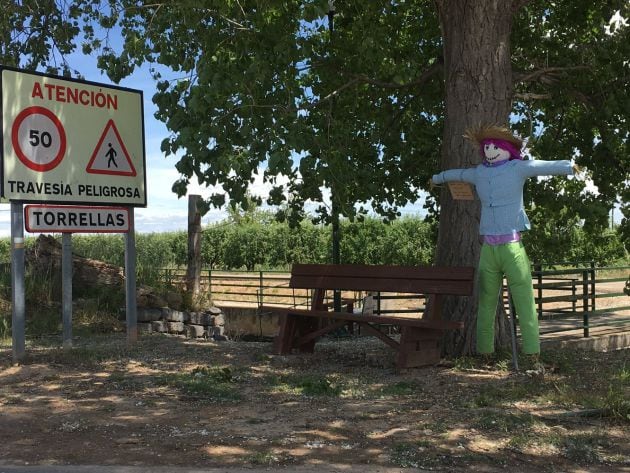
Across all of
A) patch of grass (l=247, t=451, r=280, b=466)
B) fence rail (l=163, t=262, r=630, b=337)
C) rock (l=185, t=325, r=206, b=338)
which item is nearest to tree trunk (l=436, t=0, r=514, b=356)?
fence rail (l=163, t=262, r=630, b=337)

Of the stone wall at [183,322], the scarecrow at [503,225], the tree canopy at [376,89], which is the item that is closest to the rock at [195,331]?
the stone wall at [183,322]

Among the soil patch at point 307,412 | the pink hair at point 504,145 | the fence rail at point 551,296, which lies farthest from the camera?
the fence rail at point 551,296

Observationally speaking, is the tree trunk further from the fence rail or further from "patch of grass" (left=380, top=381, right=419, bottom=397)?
the fence rail

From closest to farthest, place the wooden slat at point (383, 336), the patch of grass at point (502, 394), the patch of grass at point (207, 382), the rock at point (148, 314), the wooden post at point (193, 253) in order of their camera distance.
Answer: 1. the patch of grass at point (502, 394)
2. the patch of grass at point (207, 382)
3. the wooden slat at point (383, 336)
4. the rock at point (148, 314)
5. the wooden post at point (193, 253)

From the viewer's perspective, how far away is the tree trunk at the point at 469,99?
7.63 metres

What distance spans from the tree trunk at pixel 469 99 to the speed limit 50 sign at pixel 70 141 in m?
3.99

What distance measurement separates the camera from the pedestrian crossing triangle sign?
8.56 meters

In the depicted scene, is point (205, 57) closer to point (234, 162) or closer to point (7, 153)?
point (234, 162)

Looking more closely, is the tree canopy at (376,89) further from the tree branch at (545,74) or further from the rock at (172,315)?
the rock at (172,315)

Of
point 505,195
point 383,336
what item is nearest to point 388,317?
point 383,336

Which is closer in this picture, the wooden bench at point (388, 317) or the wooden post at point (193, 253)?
the wooden bench at point (388, 317)

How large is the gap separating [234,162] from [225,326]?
7.62 m

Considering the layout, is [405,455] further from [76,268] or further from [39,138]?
[76,268]

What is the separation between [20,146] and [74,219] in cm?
106
